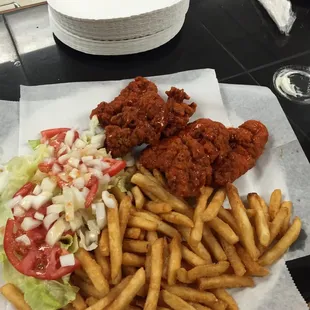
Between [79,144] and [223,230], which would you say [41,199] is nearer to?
[79,144]

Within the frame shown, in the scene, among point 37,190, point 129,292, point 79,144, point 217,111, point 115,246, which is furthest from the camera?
point 217,111

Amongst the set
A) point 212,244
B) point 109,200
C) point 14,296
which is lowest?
point 212,244

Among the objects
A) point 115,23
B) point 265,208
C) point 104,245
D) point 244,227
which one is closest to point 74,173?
point 104,245

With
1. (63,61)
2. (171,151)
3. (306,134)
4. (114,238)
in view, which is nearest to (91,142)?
(171,151)

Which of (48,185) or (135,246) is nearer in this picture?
(135,246)

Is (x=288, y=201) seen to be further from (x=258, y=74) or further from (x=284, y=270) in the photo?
(x=258, y=74)

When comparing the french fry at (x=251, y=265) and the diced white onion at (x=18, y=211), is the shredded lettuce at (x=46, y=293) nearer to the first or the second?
the diced white onion at (x=18, y=211)

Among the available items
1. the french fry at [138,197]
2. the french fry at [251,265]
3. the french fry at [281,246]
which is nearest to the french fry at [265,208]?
the french fry at [281,246]
